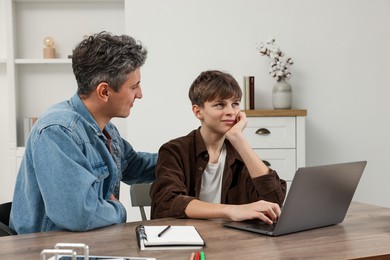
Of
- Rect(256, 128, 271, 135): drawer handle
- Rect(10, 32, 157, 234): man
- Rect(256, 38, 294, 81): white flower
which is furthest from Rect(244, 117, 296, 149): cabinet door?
Rect(10, 32, 157, 234): man

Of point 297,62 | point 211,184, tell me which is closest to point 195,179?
point 211,184

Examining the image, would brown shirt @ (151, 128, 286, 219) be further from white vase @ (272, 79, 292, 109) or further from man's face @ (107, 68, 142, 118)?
white vase @ (272, 79, 292, 109)

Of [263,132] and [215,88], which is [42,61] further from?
[215,88]

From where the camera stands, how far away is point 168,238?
1.55m

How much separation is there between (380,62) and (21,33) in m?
A: 2.89

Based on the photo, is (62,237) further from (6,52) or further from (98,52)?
(6,52)

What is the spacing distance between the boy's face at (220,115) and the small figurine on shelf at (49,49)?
9.00 feet

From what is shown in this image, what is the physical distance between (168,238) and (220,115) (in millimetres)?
784

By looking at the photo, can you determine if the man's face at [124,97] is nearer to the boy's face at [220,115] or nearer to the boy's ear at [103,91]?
the boy's ear at [103,91]

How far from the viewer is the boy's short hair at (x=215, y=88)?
2.23m

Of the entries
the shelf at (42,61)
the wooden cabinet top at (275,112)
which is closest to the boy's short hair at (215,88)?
the wooden cabinet top at (275,112)

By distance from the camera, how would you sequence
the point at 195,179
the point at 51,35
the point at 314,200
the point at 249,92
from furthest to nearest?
the point at 51,35
the point at 249,92
the point at 195,179
the point at 314,200

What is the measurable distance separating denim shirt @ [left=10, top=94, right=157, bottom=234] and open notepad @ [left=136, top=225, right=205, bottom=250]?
19cm

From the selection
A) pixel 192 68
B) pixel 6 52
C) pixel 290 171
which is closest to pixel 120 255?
pixel 290 171
